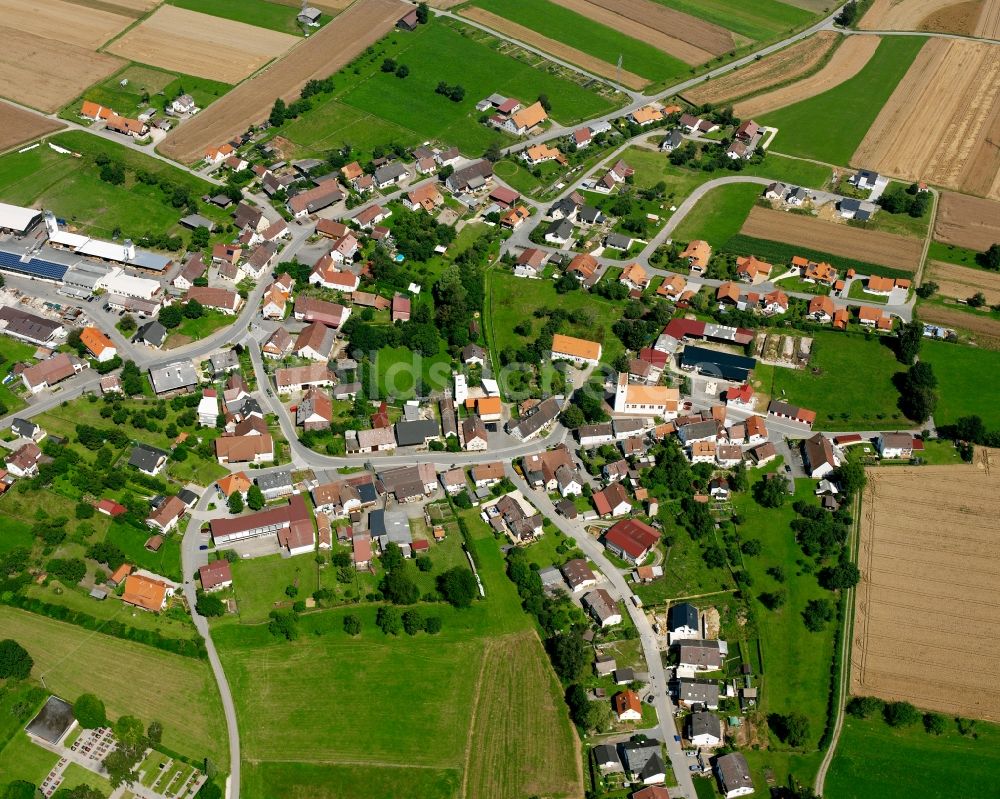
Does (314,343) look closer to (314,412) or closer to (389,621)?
(314,412)

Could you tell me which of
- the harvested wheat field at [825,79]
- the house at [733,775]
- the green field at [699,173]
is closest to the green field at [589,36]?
the harvested wheat field at [825,79]

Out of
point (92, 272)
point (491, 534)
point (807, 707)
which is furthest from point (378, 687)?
point (92, 272)

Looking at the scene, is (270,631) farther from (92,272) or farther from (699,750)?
(92,272)

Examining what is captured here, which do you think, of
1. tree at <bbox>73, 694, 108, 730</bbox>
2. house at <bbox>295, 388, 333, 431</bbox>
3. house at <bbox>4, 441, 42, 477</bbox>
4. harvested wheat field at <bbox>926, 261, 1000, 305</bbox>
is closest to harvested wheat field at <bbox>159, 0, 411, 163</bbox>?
house at <bbox>295, 388, 333, 431</bbox>

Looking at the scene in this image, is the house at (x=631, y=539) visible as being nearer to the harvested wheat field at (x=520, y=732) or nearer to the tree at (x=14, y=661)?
the harvested wheat field at (x=520, y=732)

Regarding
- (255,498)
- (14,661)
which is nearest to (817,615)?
(255,498)

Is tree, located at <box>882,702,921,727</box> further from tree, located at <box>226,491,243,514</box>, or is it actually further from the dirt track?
the dirt track
